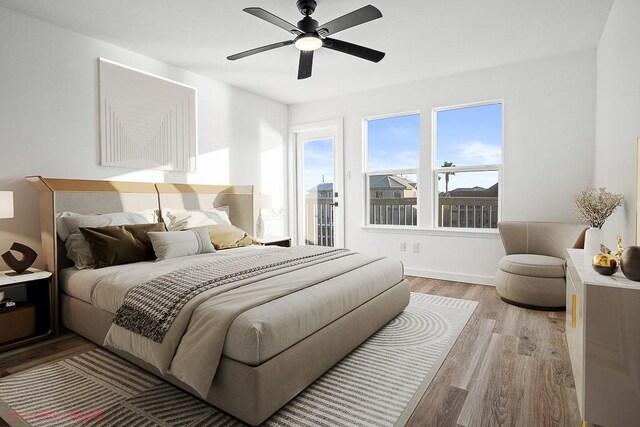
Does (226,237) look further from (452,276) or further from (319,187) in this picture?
(452,276)

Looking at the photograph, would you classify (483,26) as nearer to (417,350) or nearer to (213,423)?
(417,350)

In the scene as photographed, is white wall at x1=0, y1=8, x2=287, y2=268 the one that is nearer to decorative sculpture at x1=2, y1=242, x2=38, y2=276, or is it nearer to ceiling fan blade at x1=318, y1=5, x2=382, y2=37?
decorative sculpture at x1=2, y1=242, x2=38, y2=276

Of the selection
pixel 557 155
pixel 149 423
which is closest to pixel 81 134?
pixel 149 423

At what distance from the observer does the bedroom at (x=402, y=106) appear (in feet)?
8.48

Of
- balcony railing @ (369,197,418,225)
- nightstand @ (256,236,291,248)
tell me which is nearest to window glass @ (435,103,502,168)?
balcony railing @ (369,197,418,225)

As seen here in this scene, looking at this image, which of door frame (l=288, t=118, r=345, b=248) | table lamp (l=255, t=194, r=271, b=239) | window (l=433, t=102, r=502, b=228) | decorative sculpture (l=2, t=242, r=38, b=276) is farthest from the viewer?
door frame (l=288, t=118, r=345, b=248)

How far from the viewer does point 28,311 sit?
2.71 metres

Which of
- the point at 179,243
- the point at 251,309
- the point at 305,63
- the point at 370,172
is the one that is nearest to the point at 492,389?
the point at 251,309

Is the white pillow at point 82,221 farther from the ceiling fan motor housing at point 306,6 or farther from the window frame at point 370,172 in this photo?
the window frame at point 370,172

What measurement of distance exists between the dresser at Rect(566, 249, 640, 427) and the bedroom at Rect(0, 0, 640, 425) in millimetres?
230

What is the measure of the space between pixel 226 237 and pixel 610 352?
3.19 m

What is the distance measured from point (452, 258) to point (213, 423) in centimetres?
366

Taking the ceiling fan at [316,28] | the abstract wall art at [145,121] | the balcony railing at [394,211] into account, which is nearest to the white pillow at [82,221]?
the abstract wall art at [145,121]

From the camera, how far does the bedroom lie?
259 centimetres
